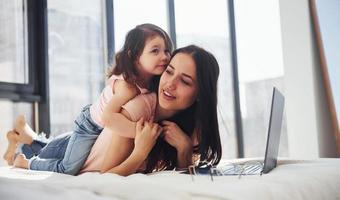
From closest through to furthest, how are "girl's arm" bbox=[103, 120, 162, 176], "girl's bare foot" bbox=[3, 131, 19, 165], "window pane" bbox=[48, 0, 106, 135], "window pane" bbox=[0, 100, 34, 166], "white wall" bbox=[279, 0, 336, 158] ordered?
"girl's arm" bbox=[103, 120, 162, 176], "girl's bare foot" bbox=[3, 131, 19, 165], "white wall" bbox=[279, 0, 336, 158], "window pane" bbox=[0, 100, 34, 166], "window pane" bbox=[48, 0, 106, 135]

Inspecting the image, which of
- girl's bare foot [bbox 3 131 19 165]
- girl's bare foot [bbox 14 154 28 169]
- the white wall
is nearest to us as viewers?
girl's bare foot [bbox 14 154 28 169]

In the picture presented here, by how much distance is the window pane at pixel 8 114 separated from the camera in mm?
2703

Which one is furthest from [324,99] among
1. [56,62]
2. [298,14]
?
[56,62]

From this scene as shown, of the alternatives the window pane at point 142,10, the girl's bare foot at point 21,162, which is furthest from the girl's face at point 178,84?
the window pane at point 142,10

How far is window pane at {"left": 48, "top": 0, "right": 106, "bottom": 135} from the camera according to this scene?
3100mm

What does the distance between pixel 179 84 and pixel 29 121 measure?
2.20 meters

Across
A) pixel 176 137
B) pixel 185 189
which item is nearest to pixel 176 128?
pixel 176 137

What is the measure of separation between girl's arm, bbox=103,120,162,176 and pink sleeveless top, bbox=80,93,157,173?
0.10ft

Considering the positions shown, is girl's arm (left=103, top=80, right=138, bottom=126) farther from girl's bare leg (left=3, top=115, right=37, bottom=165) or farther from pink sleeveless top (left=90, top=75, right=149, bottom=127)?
girl's bare leg (left=3, top=115, right=37, bottom=165)

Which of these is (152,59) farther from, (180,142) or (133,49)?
(180,142)

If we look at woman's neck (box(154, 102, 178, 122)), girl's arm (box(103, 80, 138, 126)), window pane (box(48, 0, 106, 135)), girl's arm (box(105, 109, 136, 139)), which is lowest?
girl's arm (box(105, 109, 136, 139))

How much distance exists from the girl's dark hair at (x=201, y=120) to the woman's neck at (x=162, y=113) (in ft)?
0.06

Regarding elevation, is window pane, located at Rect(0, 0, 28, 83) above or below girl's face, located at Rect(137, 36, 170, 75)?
above

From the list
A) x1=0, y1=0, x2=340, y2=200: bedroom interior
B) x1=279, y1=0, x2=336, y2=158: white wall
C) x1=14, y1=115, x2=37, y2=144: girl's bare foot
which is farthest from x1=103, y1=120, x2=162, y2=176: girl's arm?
x1=279, y1=0, x2=336, y2=158: white wall
